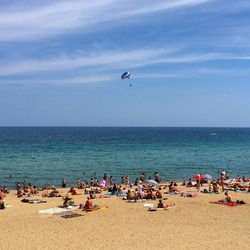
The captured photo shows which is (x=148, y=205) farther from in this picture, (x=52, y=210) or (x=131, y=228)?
(x=52, y=210)

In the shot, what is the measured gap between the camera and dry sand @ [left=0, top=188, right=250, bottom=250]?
14.5m

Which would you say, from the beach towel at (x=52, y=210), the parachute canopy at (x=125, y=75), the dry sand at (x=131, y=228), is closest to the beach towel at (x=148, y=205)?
the dry sand at (x=131, y=228)

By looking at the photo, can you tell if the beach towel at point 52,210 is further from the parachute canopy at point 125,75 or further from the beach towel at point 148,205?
the parachute canopy at point 125,75

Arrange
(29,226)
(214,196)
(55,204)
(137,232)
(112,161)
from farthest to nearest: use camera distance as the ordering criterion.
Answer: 1. (112,161)
2. (214,196)
3. (55,204)
4. (29,226)
5. (137,232)

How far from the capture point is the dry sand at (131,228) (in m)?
14.5

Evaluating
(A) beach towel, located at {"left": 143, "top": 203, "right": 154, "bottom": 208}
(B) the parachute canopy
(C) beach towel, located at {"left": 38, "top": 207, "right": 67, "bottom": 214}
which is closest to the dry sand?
(A) beach towel, located at {"left": 143, "top": 203, "right": 154, "bottom": 208}

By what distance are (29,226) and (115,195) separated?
936 centimetres

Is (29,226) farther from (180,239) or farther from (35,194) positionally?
(35,194)

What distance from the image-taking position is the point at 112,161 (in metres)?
52.7

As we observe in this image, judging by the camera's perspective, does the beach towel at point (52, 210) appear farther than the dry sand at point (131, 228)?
Yes

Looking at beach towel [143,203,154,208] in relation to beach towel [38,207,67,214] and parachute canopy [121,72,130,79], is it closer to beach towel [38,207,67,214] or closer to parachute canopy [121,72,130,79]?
beach towel [38,207,67,214]

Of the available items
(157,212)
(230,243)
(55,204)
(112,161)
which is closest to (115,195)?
(55,204)

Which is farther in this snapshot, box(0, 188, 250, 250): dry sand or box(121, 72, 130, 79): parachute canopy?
box(121, 72, 130, 79): parachute canopy

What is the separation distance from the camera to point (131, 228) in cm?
1677
